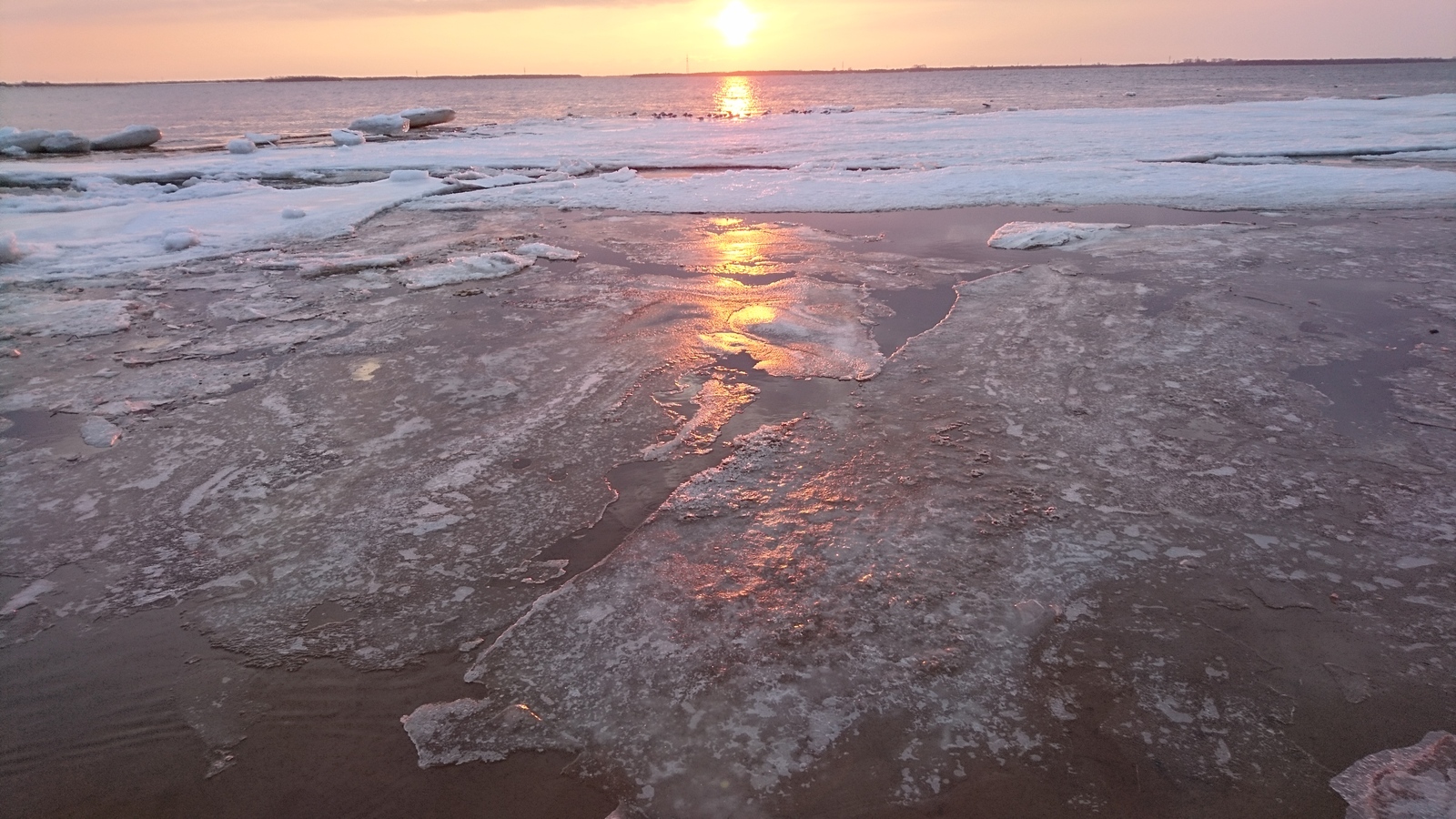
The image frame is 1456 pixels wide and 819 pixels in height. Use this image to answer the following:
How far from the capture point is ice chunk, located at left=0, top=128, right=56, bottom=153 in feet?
76.0

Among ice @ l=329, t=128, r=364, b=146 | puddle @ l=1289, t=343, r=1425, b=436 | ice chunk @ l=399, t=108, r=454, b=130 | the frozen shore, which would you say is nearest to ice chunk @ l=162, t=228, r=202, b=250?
the frozen shore

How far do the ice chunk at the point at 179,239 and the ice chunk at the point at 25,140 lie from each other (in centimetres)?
2091

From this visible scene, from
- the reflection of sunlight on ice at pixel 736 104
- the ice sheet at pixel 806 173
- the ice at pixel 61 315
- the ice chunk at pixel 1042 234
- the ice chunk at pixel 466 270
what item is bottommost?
the ice at pixel 61 315

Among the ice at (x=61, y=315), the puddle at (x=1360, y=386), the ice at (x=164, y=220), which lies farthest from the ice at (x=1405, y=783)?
the ice at (x=164, y=220)

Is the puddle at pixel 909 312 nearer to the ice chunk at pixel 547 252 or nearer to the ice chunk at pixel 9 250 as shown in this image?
the ice chunk at pixel 547 252

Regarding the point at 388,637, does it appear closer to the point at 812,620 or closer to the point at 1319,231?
the point at 812,620

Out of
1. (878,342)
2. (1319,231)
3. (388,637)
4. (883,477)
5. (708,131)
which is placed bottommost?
A: (388,637)

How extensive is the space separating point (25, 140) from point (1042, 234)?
3024cm

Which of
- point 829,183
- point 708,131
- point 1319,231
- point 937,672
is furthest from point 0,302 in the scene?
point 708,131

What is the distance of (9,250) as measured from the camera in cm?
827

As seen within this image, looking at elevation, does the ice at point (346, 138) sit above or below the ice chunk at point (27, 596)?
above

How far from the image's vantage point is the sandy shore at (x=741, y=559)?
7.00ft

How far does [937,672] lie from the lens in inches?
95.2

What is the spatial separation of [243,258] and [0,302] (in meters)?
2.13
